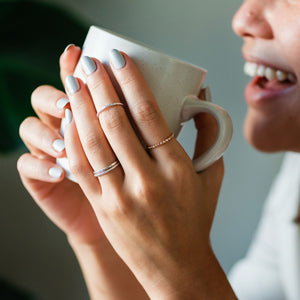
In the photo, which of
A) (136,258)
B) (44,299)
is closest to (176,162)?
(136,258)

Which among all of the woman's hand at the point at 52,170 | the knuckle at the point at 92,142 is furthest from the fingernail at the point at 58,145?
the knuckle at the point at 92,142

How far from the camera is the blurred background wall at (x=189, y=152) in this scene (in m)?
0.78

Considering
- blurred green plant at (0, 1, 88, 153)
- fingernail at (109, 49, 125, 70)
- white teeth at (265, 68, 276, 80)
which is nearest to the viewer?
fingernail at (109, 49, 125, 70)

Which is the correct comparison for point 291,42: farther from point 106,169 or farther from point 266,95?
point 106,169

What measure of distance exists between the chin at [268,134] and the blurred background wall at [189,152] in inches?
12.0

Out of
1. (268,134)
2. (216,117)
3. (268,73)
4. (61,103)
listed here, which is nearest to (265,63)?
(268,73)

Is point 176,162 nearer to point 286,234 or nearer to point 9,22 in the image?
point 9,22

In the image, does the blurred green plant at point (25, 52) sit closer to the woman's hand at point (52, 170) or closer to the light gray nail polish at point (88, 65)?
the woman's hand at point (52, 170)

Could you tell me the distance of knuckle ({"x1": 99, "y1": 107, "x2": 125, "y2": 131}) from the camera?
1.49 feet

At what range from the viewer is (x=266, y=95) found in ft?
2.70

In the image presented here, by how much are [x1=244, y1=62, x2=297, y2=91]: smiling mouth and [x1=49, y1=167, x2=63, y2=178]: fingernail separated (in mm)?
537

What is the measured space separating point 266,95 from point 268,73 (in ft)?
0.17

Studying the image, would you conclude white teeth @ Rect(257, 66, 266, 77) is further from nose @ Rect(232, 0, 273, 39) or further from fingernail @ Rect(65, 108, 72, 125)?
fingernail @ Rect(65, 108, 72, 125)

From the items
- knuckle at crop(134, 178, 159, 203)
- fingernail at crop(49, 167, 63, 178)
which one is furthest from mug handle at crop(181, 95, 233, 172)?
fingernail at crop(49, 167, 63, 178)
